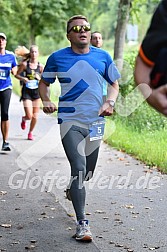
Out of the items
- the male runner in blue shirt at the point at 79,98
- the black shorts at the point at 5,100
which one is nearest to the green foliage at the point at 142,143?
the black shorts at the point at 5,100

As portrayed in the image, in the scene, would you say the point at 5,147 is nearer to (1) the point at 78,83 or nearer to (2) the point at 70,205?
(2) the point at 70,205

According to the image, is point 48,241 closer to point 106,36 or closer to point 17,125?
point 17,125

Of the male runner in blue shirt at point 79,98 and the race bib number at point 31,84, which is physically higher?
the male runner in blue shirt at point 79,98

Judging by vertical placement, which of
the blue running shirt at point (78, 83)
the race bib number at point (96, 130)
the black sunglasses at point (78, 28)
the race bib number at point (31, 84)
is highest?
the black sunglasses at point (78, 28)

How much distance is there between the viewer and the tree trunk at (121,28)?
1705cm

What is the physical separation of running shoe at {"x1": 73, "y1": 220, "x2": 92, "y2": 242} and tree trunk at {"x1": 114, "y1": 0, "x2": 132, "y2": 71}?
10735 mm

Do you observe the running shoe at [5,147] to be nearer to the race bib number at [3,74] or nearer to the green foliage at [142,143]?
the race bib number at [3,74]

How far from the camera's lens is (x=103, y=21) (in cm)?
9350

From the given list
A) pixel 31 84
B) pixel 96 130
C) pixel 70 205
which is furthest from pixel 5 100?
pixel 96 130

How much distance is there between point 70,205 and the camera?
785 centimetres

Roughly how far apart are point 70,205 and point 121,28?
10.5 m

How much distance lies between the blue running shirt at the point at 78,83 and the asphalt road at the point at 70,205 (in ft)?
3.76

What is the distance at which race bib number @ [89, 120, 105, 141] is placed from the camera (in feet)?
21.6

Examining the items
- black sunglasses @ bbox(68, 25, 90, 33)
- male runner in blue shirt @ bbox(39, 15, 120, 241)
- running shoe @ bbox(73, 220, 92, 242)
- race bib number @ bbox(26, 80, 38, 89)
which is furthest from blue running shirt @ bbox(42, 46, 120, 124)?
race bib number @ bbox(26, 80, 38, 89)
